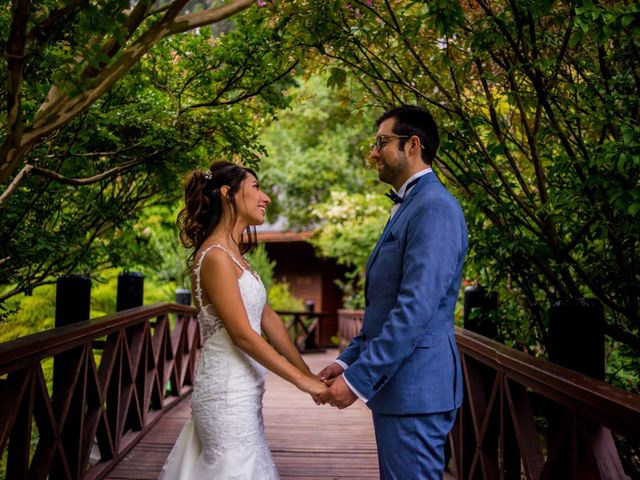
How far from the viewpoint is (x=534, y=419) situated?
3064 mm

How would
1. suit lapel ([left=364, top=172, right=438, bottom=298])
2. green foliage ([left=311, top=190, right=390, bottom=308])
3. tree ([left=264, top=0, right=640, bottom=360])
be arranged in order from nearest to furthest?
suit lapel ([left=364, top=172, right=438, bottom=298]) < tree ([left=264, top=0, right=640, bottom=360]) < green foliage ([left=311, top=190, right=390, bottom=308])

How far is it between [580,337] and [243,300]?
1.37 meters

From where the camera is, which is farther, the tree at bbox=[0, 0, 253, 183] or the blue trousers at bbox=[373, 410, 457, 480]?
the blue trousers at bbox=[373, 410, 457, 480]

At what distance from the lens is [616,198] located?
2809 mm

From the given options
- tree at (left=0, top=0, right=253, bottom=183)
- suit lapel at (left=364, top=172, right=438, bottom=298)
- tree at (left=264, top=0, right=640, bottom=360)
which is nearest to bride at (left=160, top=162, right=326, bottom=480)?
suit lapel at (left=364, top=172, right=438, bottom=298)

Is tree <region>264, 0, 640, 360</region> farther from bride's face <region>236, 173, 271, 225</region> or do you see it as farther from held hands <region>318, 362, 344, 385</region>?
held hands <region>318, 362, 344, 385</region>

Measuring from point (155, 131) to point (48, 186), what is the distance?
2.56ft

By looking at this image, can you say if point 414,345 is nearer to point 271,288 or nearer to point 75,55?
point 75,55

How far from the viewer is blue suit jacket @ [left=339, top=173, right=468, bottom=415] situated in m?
2.25

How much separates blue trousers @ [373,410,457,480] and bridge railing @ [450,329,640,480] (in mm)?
388

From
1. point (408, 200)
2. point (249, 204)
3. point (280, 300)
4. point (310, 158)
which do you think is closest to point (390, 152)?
point (408, 200)

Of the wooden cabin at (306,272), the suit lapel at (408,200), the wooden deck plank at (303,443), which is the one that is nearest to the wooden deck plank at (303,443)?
the wooden deck plank at (303,443)

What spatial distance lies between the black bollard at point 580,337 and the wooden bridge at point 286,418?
4.7 inches

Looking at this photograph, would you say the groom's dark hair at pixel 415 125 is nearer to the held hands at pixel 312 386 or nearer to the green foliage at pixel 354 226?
the held hands at pixel 312 386
